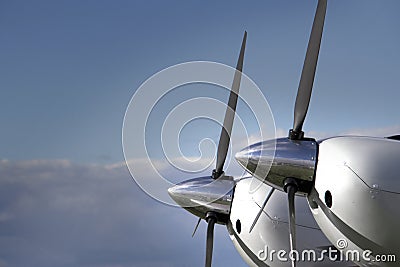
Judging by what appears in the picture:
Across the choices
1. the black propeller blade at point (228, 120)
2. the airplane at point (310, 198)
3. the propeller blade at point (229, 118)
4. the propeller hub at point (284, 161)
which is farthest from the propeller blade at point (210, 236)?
the propeller hub at point (284, 161)

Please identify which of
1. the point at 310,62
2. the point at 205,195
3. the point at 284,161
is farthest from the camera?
the point at 205,195

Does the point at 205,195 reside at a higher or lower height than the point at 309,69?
lower

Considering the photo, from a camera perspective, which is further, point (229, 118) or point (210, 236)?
point (229, 118)

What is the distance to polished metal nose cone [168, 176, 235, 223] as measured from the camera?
73.1 feet

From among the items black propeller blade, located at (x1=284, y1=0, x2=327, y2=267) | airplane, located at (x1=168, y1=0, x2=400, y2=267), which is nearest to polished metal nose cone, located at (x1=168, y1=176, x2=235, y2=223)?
airplane, located at (x1=168, y1=0, x2=400, y2=267)

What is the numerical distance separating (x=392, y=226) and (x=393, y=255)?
95 centimetres

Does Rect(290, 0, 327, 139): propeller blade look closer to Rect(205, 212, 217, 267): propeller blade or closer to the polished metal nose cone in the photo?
the polished metal nose cone

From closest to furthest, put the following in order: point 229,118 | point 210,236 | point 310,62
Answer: point 310,62 → point 210,236 → point 229,118

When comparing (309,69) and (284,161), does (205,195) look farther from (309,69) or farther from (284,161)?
(309,69)

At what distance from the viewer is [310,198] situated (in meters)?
17.1

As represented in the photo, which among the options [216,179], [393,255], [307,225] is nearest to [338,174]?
[393,255]

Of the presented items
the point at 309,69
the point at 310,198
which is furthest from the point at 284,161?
the point at 309,69

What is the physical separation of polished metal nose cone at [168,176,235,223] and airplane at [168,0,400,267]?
0.13 ft

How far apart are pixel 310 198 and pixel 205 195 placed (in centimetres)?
611
